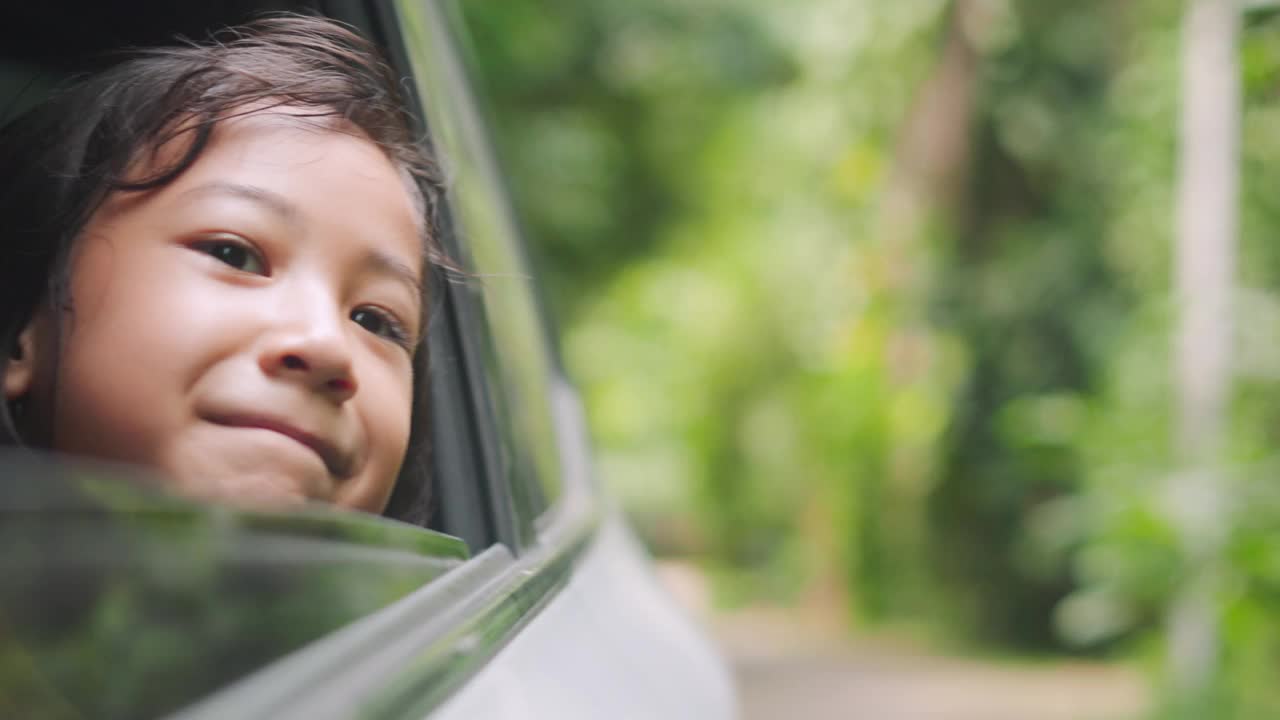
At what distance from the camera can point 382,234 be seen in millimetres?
1400

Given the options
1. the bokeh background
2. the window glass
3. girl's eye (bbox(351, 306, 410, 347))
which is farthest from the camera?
the bokeh background

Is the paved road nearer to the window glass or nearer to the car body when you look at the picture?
the window glass

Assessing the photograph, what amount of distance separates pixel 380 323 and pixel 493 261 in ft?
2.09

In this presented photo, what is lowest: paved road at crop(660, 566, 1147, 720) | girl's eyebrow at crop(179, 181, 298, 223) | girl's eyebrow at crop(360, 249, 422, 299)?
girl's eyebrow at crop(179, 181, 298, 223)

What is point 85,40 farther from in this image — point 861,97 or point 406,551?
point 861,97

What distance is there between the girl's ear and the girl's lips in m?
0.14

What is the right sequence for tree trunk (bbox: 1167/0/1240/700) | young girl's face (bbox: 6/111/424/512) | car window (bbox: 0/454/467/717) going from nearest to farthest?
1. car window (bbox: 0/454/467/717)
2. young girl's face (bbox: 6/111/424/512)
3. tree trunk (bbox: 1167/0/1240/700)

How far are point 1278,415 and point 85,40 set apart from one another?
9.84m

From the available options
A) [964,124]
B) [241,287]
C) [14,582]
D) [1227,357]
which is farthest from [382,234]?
[964,124]

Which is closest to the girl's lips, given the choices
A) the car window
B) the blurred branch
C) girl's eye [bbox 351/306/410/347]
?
girl's eye [bbox 351/306/410/347]

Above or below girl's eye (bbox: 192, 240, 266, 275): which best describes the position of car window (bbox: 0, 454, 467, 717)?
below

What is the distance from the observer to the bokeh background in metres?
→ 10.0

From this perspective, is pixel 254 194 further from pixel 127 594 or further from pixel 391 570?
pixel 127 594

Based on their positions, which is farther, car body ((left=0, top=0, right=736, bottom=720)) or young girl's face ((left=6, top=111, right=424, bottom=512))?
young girl's face ((left=6, top=111, right=424, bottom=512))
